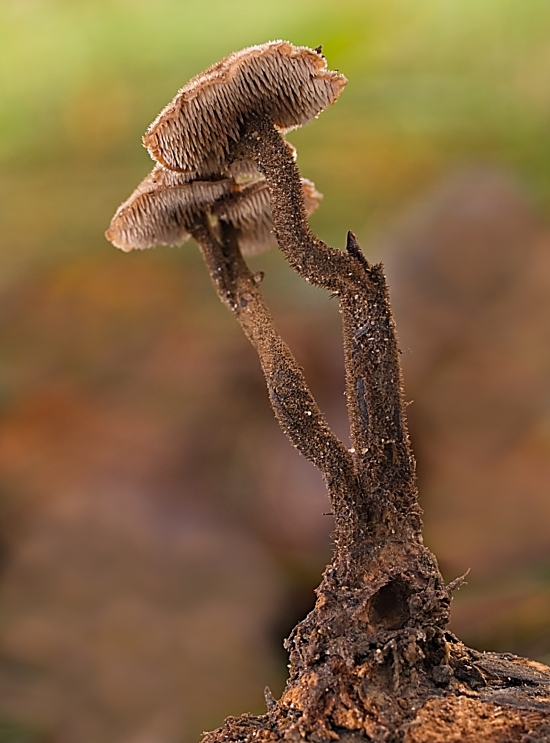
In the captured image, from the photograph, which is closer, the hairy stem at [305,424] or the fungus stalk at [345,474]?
the fungus stalk at [345,474]

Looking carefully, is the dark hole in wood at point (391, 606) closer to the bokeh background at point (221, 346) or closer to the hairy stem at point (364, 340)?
the hairy stem at point (364, 340)

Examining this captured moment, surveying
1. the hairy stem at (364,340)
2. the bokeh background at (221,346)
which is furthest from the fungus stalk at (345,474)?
the bokeh background at (221,346)

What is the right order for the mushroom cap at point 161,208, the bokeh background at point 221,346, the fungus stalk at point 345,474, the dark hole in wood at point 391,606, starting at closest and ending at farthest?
the fungus stalk at point 345,474 → the dark hole in wood at point 391,606 → the mushroom cap at point 161,208 → the bokeh background at point 221,346

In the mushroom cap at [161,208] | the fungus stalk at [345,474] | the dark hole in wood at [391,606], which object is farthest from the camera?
the mushroom cap at [161,208]

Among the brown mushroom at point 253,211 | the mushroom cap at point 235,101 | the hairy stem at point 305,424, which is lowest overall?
the hairy stem at point 305,424

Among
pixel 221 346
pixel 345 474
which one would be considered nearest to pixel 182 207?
Answer: pixel 345 474

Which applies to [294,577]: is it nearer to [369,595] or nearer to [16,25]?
[369,595]

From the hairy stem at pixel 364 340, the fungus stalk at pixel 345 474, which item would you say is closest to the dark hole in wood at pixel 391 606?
the fungus stalk at pixel 345 474

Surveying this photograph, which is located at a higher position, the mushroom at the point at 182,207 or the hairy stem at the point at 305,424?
the mushroom at the point at 182,207

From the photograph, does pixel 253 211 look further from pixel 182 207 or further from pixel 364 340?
pixel 364 340
